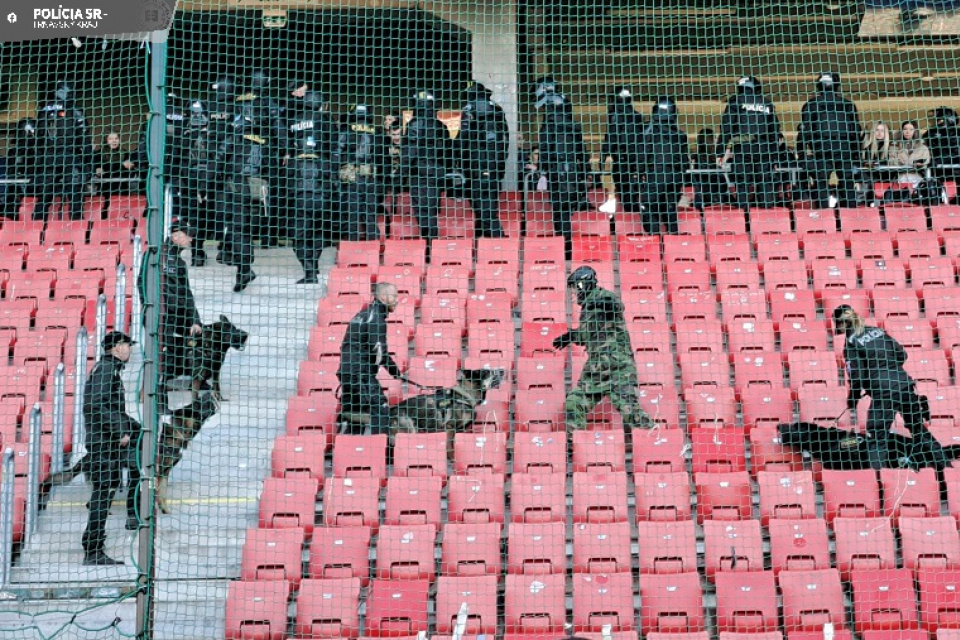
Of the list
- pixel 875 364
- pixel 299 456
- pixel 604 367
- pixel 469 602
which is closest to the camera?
pixel 469 602

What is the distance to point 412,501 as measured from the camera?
33.1 ft

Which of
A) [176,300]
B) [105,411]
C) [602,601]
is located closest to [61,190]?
[176,300]

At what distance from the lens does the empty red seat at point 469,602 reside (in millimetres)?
9234

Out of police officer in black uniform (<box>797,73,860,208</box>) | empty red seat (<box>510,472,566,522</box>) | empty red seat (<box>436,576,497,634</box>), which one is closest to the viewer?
empty red seat (<box>436,576,497,634</box>)

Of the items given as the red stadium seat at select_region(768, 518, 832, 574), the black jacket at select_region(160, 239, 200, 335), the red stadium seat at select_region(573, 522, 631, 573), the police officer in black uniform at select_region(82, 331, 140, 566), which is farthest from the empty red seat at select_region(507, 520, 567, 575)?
the black jacket at select_region(160, 239, 200, 335)

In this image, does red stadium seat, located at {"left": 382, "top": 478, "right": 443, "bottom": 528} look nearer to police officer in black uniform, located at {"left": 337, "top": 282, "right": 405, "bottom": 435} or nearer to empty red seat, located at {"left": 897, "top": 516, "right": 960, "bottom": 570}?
police officer in black uniform, located at {"left": 337, "top": 282, "right": 405, "bottom": 435}

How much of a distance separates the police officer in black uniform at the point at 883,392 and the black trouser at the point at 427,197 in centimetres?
417

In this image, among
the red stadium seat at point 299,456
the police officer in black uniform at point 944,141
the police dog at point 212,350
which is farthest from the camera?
the police officer in black uniform at point 944,141

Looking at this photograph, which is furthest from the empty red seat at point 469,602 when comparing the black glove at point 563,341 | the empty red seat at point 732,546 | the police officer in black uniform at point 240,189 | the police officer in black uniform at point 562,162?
the police officer in black uniform at point 562,162

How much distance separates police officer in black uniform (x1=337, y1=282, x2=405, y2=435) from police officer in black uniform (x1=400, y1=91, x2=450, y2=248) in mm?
2604

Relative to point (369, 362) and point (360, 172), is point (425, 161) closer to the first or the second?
point (360, 172)

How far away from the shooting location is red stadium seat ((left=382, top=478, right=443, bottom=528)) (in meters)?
10.0

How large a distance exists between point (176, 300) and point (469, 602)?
355 centimetres

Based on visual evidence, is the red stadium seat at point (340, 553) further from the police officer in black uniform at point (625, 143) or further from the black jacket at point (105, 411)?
the police officer in black uniform at point (625, 143)
